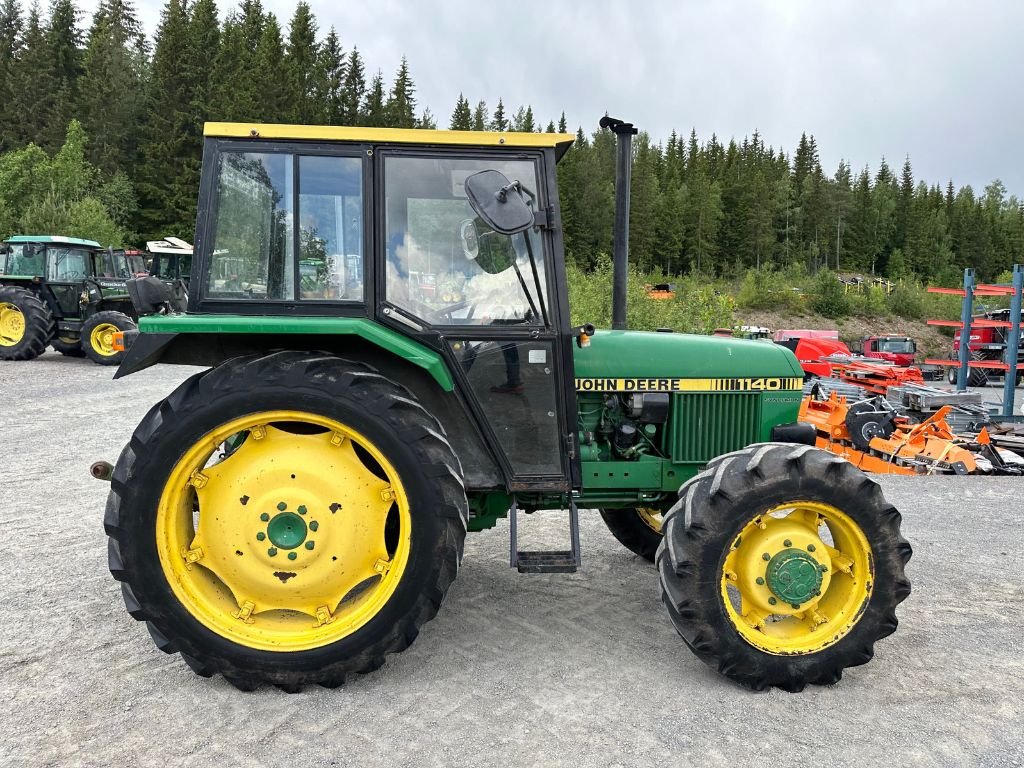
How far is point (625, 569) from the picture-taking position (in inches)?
185

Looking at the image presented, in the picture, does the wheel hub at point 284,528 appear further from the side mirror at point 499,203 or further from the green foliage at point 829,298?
the green foliage at point 829,298

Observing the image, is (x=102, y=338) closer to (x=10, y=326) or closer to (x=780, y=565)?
(x=10, y=326)

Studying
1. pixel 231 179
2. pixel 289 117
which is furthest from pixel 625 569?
pixel 289 117

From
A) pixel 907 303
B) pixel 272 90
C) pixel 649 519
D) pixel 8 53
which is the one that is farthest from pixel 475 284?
pixel 8 53

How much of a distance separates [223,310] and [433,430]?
1079 mm

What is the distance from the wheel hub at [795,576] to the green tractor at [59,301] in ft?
50.1

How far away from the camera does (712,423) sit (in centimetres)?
400

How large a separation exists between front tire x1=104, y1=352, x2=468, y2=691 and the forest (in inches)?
952

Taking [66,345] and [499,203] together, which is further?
[66,345]

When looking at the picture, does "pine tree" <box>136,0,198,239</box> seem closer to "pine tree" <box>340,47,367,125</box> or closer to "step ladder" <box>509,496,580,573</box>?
"pine tree" <box>340,47,367,125</box>

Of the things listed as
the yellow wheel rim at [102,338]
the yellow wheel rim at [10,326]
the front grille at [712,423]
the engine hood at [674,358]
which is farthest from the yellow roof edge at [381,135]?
the yellow wheel rim at [10,326]

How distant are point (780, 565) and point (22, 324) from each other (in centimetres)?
1721

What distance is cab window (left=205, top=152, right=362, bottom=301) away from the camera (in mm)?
3277

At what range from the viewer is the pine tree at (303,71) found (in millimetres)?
42844
